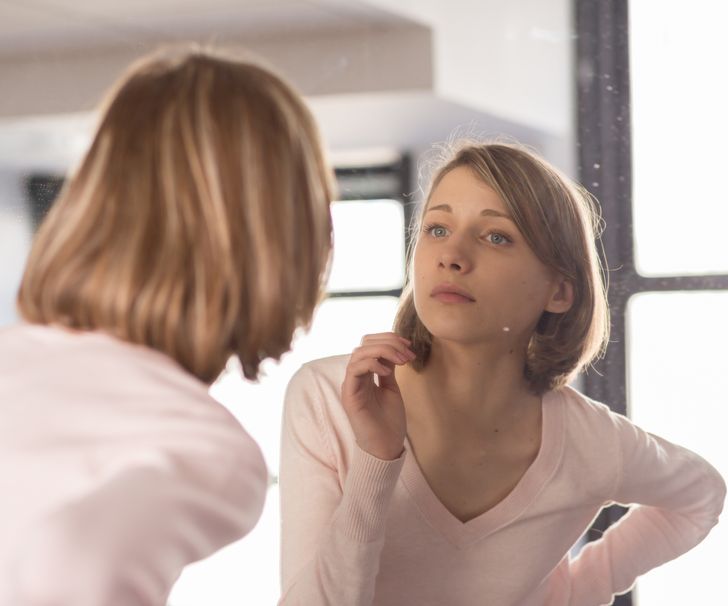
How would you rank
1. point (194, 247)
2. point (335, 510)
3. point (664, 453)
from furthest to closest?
point (664, 453) → point (335, 510) → point (194, 247)

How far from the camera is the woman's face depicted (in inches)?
28.9

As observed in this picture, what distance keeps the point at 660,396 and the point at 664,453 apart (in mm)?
48

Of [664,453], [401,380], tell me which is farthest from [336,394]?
[664,453]

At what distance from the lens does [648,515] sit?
0.83 metres

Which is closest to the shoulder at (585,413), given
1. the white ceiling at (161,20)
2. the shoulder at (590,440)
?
the shoulder at (590,440)

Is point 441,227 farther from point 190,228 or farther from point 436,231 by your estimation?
point 190,228

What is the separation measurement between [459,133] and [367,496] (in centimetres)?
30

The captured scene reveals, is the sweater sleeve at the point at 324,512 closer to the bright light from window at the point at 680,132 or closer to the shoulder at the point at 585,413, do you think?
the shoulder at the point at 585,413

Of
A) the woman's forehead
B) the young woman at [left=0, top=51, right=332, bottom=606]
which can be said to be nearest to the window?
the woman's forehead

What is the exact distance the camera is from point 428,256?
760 millimetres

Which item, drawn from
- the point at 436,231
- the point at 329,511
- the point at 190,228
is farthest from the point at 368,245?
the point at 190,228

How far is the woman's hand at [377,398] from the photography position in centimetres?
70

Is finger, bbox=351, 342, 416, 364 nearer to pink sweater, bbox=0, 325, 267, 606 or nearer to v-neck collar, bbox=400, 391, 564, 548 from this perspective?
v-neck collar, bbox=400, 391, 564, 548

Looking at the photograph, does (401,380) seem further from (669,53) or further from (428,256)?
(669,53)
